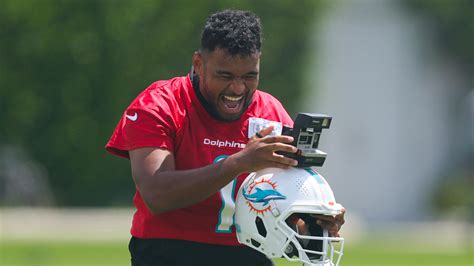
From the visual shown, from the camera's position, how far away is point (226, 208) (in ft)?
17.3

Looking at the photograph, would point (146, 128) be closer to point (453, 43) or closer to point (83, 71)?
point (83, 71)

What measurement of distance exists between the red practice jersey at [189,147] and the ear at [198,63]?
101 mm

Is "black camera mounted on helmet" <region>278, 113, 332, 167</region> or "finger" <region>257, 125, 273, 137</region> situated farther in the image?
"finger" <region>257, 125, 273, 137</region>

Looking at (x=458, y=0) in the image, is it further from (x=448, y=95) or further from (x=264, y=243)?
(x=264, y=243)

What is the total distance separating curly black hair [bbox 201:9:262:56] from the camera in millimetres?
5098

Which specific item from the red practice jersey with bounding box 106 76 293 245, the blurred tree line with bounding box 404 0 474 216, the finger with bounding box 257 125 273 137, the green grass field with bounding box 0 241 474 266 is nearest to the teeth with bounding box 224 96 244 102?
the red practice jersey with bounding box 106 76 293 245

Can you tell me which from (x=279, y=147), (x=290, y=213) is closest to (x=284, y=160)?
(x=279, y=147)

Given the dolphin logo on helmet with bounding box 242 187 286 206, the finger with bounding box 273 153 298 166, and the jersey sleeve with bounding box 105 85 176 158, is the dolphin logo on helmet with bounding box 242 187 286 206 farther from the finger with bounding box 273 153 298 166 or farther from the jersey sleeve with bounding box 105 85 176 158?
the jersey sleeve with bounding box 105 85 176 158

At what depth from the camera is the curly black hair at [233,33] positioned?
510 cm

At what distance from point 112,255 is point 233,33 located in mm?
12912

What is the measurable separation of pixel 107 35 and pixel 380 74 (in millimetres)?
10615

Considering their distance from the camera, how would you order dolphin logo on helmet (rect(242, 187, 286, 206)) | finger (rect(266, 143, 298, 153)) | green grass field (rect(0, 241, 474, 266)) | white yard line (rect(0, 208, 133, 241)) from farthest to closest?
1. white yard line (rect(0, 208, 133, 241))
2. green grass field (rect(0, 241, 474, 266))
3. dolphin logo on helmet (rect(242, 187, 286, 206))
4. finger (rect(266, 143, 298, 153))

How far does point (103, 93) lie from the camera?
1152 inches

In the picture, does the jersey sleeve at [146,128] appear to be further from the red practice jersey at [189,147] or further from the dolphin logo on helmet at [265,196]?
the dolphin logo on helmet at [265,196]
